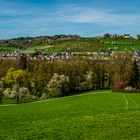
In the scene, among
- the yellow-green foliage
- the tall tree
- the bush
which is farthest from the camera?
the yellow-green foliage

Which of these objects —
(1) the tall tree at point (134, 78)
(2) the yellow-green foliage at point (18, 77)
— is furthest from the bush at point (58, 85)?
(1) the tall tree at point (134, 78)

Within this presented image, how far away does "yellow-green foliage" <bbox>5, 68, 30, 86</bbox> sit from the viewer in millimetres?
109812

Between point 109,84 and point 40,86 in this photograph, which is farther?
point 109,84

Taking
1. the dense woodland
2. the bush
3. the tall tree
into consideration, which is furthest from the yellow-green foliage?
the tall tree

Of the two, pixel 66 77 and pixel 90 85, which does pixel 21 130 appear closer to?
pixel 66 77

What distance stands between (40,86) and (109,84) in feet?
67.8

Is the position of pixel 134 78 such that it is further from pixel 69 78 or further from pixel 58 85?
pixel 58 85

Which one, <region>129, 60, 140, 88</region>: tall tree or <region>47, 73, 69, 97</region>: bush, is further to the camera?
<region>47, 73, 69, 97</region>: bush

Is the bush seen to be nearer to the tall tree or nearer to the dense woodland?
the dense woodland

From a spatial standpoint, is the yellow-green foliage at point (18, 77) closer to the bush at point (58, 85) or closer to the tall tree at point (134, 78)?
the bush at point (58, 85)

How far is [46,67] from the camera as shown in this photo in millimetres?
112438

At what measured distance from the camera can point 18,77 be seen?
11031cm

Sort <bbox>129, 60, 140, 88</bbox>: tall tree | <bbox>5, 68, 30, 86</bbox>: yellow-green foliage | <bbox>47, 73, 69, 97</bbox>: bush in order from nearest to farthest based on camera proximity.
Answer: <bbox>129, 60, 140, 88</bbox>: tall tree < <bbox>47, 73, 69, 97</bbox>: bush < <bbox>5, 68, 30, 86</bbox>: yellow-green foliage

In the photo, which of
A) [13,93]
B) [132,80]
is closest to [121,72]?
[132,80]
